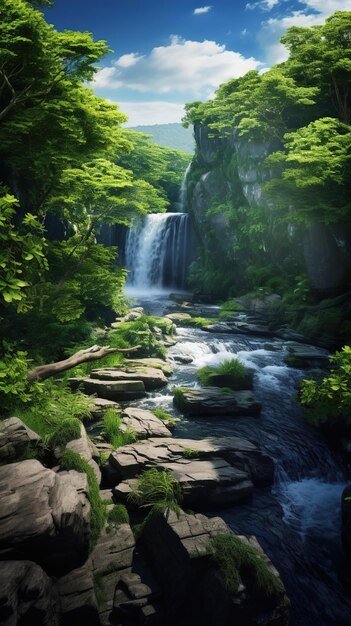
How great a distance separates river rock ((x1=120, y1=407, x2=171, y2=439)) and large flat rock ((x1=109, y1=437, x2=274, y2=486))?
0.35 meters

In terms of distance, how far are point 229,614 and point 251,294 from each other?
21228mm

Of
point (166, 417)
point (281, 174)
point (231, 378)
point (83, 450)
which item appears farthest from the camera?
point (281, 174)

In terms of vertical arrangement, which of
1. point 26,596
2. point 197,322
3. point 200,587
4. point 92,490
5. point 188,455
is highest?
point 197,322

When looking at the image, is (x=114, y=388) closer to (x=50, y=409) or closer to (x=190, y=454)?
(x=50, y=409)

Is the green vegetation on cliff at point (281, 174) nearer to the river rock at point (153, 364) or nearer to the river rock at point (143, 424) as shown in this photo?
the river rock at point (153, 364)

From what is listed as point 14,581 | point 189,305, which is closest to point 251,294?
point 189,305

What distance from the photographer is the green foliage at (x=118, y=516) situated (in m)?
6.13

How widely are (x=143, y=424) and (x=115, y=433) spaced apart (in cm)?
87

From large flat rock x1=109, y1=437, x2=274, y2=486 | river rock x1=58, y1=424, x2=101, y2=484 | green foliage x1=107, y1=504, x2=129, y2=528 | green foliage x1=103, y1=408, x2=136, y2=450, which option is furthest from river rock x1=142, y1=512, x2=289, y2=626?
green foliage x1=103, y1=408, x2=136, y2=450

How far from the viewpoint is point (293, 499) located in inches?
311

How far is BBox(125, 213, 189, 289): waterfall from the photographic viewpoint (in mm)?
35938

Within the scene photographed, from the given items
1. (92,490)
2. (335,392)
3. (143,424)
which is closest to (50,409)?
(143,424)

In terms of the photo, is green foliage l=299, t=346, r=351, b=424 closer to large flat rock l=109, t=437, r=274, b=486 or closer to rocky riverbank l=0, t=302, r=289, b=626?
large flat rock l=109, t=437, r=274, b=486

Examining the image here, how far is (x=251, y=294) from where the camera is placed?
24766mm
